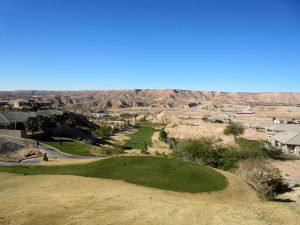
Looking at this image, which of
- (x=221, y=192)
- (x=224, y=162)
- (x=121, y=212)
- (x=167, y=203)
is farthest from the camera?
(x=224, y=162)

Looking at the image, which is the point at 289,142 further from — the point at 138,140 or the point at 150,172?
the point at 150,172

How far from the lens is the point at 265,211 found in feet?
84.8

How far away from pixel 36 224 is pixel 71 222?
1829 millimetres

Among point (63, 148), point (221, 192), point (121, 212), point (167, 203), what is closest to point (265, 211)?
point (221, 192)

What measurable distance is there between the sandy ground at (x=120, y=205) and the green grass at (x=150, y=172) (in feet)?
3.97

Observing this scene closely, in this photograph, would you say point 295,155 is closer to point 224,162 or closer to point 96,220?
point 224,162

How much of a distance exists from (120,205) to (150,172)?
948 centimetres

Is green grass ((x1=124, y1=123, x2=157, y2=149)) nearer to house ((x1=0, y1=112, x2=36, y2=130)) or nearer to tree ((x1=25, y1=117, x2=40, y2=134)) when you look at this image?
tree ((x1=25, y1=117, x2=40, y2=134))

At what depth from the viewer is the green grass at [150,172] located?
31.2m

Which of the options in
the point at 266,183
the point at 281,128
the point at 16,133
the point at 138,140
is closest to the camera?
the point at 266,183

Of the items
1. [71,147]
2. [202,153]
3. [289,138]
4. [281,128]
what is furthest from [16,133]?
[281,128]

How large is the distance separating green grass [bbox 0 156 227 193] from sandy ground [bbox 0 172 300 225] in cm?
121

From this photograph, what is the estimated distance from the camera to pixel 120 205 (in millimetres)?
24328

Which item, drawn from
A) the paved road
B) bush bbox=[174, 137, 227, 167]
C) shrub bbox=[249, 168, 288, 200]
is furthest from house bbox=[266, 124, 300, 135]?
shrub bbox=[249, 168, 288, 200]
